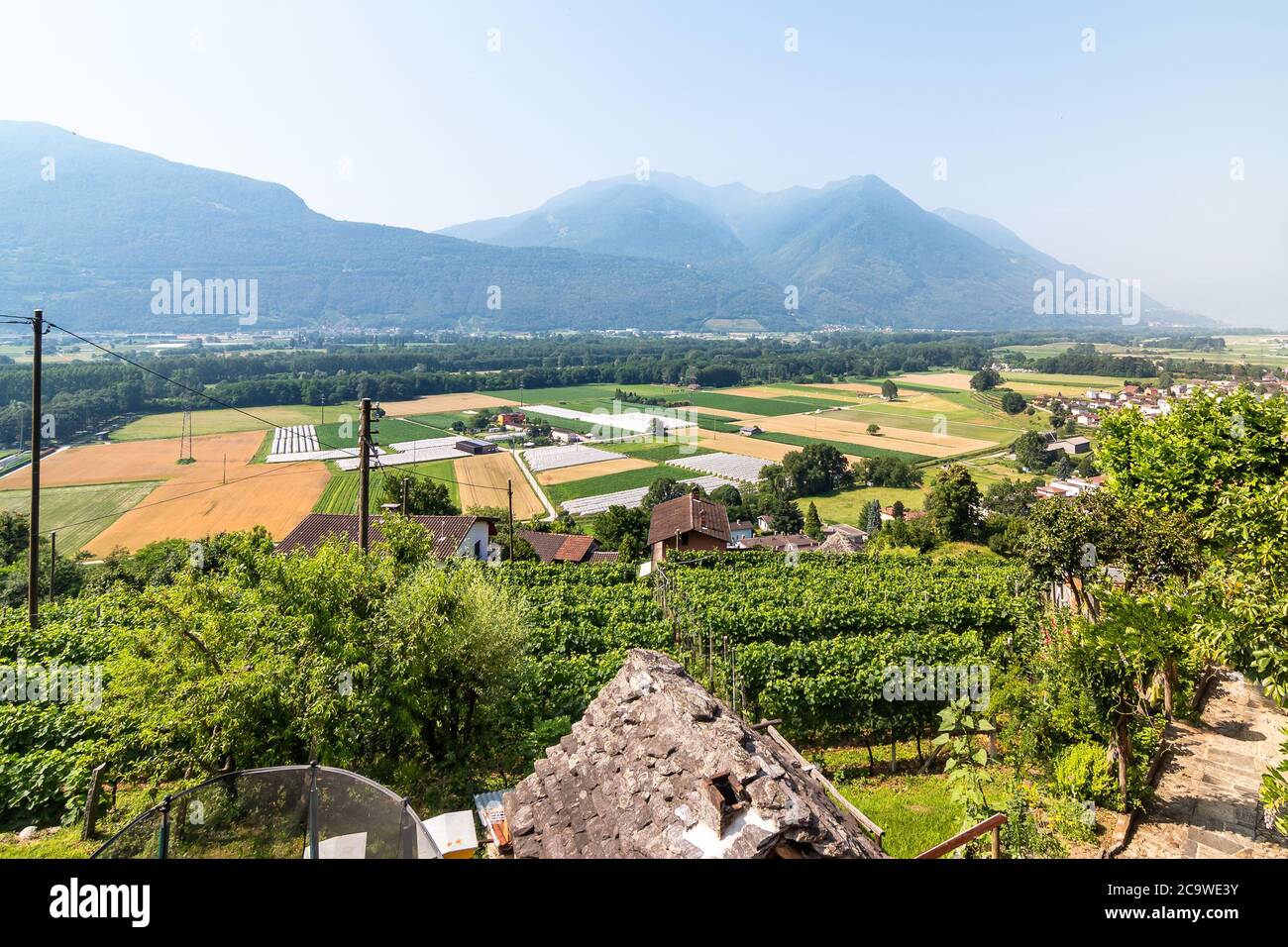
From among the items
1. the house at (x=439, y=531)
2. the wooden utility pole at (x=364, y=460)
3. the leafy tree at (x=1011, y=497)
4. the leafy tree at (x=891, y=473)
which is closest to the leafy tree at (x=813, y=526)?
the leafy tree at (x=1011, y=497)

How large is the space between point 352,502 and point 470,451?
955 inches

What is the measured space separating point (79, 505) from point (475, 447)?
36431mm

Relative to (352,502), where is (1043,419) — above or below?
above

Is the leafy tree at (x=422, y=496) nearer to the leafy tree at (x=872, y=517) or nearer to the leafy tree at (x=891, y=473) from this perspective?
the leafy tree at (x=872, y=517)

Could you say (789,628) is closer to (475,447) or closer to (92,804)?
(92,804)

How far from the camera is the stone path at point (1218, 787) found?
9.64 m

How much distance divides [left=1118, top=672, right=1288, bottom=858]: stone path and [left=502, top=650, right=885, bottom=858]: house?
5.00 meters

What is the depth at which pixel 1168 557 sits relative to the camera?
14328 millimetres

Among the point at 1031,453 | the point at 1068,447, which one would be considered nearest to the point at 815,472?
the point at 1031,453

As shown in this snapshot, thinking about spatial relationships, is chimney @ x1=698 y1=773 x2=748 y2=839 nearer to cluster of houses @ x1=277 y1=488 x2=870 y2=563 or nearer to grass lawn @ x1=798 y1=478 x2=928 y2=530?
cluster of houses @ x1=277 y1=488 x2=870 y2=563

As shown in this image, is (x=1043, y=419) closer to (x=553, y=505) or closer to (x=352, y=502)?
(x=553, y=505)

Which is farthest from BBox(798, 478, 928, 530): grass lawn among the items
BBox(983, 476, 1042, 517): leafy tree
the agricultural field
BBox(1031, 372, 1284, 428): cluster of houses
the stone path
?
the stone path

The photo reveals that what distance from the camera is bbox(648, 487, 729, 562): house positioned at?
122 ft
